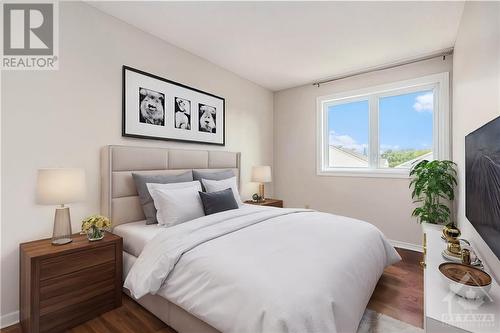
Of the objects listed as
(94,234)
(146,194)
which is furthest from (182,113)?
(94,234)

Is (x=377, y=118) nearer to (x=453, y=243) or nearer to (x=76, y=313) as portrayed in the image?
(x=453, y=243)

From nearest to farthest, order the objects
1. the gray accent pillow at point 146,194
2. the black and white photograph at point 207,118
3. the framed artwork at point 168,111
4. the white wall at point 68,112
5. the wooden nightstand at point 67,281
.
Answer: the wooden nightstand at point 67,281
the white wall at point 68,112
the gray accent pillow at point 146,194
the framed artwork at point 168,111
the black and white photograph at point 207,118

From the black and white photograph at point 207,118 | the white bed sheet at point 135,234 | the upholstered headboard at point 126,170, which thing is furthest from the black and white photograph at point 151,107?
the white bed sheet at point 135,234

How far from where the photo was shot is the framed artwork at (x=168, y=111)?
251cm

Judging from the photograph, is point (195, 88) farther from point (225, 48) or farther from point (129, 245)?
point (129, 245)

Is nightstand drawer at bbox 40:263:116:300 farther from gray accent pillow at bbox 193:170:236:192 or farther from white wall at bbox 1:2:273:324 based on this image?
gray accent pillow at bbox 193:170:236:192

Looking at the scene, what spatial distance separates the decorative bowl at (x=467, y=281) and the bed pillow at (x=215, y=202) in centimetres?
178

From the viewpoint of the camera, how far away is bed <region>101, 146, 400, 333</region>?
113 centimetres

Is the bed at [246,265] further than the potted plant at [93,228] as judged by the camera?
No

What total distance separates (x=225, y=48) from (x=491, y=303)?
3180 mm

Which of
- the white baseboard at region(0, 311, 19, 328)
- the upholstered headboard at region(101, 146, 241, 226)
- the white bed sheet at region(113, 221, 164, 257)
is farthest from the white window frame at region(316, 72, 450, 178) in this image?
the white baseboard at region(0, 311, 19, 328)

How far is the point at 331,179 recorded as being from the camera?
403 cm

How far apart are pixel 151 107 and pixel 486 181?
9.38 feet

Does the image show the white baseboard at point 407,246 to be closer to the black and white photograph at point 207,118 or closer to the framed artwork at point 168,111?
the framed artwork at point 168,111
